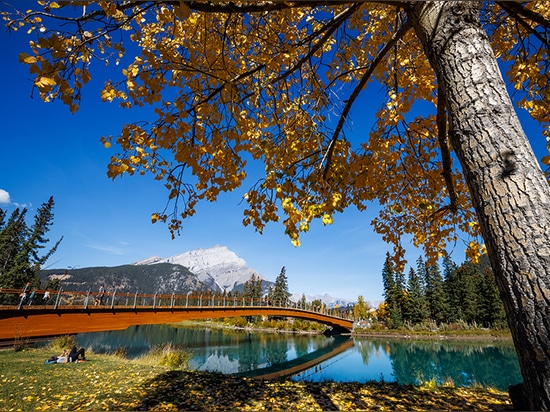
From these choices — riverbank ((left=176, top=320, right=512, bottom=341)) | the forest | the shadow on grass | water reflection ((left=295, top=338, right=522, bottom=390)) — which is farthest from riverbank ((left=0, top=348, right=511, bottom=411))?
the forest

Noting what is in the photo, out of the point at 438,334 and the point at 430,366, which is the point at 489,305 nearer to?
the point at 438,334

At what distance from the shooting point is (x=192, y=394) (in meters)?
6.05

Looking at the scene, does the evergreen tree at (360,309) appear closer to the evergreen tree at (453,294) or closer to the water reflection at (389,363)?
the evergreen tree at (453,294)

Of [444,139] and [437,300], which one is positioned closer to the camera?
[444,139]

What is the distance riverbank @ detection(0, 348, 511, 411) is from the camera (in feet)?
17.5

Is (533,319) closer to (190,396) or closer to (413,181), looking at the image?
(413,181)

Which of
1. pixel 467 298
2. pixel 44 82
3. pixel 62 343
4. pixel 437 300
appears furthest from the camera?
pixel 437 300

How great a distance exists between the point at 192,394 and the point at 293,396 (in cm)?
235

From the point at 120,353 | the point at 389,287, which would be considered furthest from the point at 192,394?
the point at 389,287

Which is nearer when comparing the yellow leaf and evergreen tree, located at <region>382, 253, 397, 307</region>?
the yellow leaf

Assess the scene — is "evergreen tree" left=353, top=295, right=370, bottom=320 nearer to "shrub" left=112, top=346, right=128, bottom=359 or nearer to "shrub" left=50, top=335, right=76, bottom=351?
"shrub" left=112, top=346, right=128, bottom=359

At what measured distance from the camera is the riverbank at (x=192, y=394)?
17.5 ft

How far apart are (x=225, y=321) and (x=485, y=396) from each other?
5449 cm

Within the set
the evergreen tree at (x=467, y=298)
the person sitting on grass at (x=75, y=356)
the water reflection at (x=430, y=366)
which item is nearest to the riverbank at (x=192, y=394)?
the person sitting on grass at (x=75, y=356)
